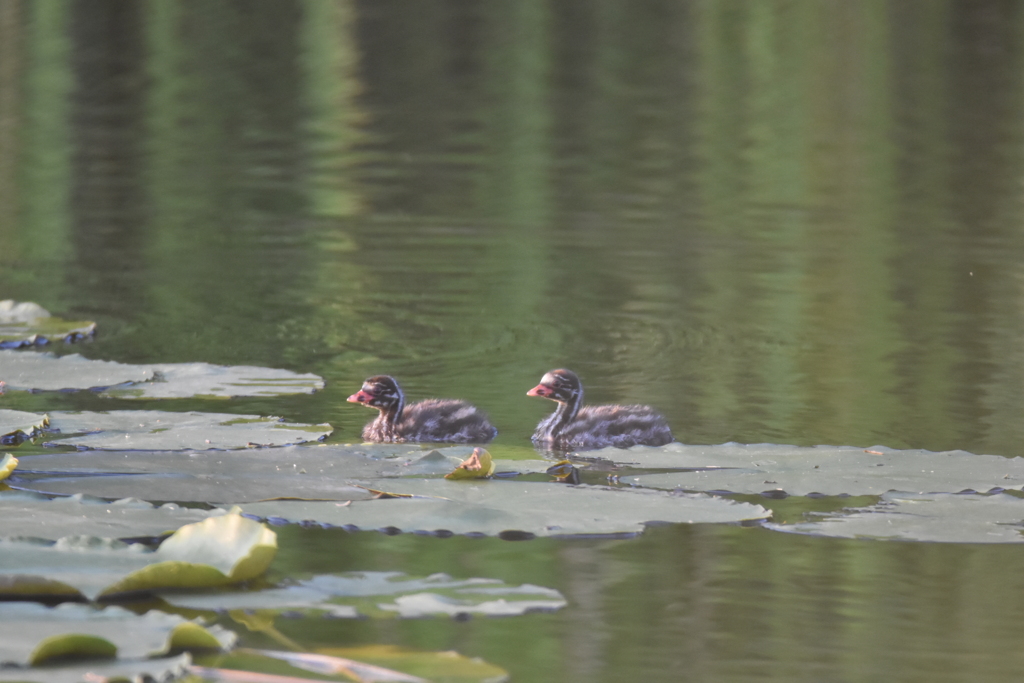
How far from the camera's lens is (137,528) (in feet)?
12.5

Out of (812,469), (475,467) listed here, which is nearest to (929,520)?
(812,469)

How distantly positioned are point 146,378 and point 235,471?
73.0 inches

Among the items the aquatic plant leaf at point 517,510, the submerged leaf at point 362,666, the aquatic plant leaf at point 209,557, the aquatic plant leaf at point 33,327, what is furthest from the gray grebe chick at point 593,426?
the aquatic plant leaf at point 33,327

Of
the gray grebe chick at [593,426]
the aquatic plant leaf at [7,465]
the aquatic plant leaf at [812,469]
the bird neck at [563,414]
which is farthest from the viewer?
the bird neck at [563,414]

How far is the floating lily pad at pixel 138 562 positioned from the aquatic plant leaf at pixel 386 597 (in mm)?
58

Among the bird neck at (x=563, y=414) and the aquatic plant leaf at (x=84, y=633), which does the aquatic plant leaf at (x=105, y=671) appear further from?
the bird neck at (x=563, y=414)

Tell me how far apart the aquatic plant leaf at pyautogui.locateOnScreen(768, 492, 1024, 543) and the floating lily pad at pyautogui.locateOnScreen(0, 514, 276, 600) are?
4.98ft

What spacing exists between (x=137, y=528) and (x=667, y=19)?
3374 cm

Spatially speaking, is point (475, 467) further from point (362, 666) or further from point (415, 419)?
point (362, 666)

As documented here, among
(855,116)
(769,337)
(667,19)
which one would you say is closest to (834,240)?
(769,337)

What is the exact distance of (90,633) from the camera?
2938mm

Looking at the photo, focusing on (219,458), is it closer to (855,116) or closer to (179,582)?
(179,582)

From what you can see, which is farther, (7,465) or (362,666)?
(7,465)

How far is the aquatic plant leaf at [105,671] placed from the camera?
9.07 ft
